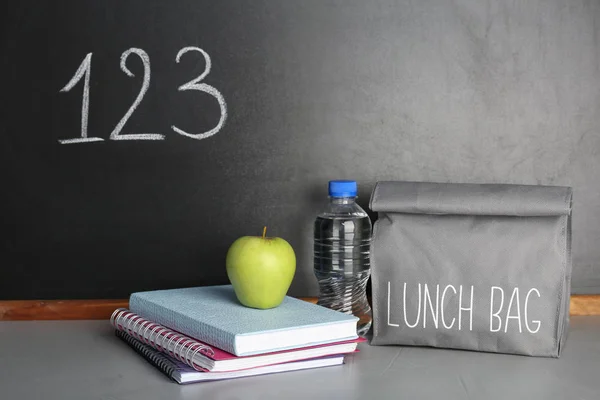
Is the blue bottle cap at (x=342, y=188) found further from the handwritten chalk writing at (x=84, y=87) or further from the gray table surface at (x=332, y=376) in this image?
the handwritten chalk writing at (x=84, y=87)

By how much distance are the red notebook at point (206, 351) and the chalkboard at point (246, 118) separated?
11.1 inches

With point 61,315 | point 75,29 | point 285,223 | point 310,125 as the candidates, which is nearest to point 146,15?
point 75,29

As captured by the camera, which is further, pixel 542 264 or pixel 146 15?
pixel 146 15

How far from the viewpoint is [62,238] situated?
1.48m

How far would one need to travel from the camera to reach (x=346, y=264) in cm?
144

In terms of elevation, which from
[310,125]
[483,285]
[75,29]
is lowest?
[483,285]

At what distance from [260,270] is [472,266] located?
1.11ft

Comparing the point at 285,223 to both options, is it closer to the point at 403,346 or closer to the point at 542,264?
the point at 403,346

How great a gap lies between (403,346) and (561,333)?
0.82ft

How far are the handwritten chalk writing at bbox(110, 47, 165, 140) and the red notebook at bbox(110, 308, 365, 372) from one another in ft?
1.24

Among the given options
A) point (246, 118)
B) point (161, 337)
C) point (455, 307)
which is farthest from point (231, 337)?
point (246, 118)

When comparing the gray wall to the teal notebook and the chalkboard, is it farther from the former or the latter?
the teal notebook

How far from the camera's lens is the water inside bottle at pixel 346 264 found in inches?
56.4

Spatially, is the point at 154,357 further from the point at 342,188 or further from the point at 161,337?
the point at 342,188
